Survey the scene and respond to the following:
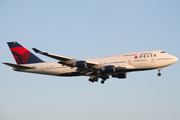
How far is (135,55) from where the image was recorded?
164 ft

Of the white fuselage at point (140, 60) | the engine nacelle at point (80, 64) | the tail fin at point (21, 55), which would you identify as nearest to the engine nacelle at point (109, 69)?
the white fuselage at point (140, 60)

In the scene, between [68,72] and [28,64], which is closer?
[68,72]

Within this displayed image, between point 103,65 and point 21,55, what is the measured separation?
18949 mm

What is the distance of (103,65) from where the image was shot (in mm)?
50188

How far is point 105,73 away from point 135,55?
637 centimetres

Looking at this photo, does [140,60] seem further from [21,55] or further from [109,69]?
[21,55]

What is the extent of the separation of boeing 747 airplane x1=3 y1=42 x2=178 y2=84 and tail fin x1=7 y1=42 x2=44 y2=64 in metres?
1.78

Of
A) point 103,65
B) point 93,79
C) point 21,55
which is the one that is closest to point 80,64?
point 103,65

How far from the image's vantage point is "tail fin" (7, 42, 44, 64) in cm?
5772

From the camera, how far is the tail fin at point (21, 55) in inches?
2272

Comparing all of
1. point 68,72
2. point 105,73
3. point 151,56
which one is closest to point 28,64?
point 68,72

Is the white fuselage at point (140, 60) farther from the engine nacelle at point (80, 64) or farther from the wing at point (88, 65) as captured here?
the engine nacelle at point (80, 64)

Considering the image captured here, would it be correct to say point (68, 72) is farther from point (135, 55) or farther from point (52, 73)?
point (135, 55)

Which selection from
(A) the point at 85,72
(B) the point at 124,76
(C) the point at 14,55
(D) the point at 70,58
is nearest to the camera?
(D) the point at 70,58
